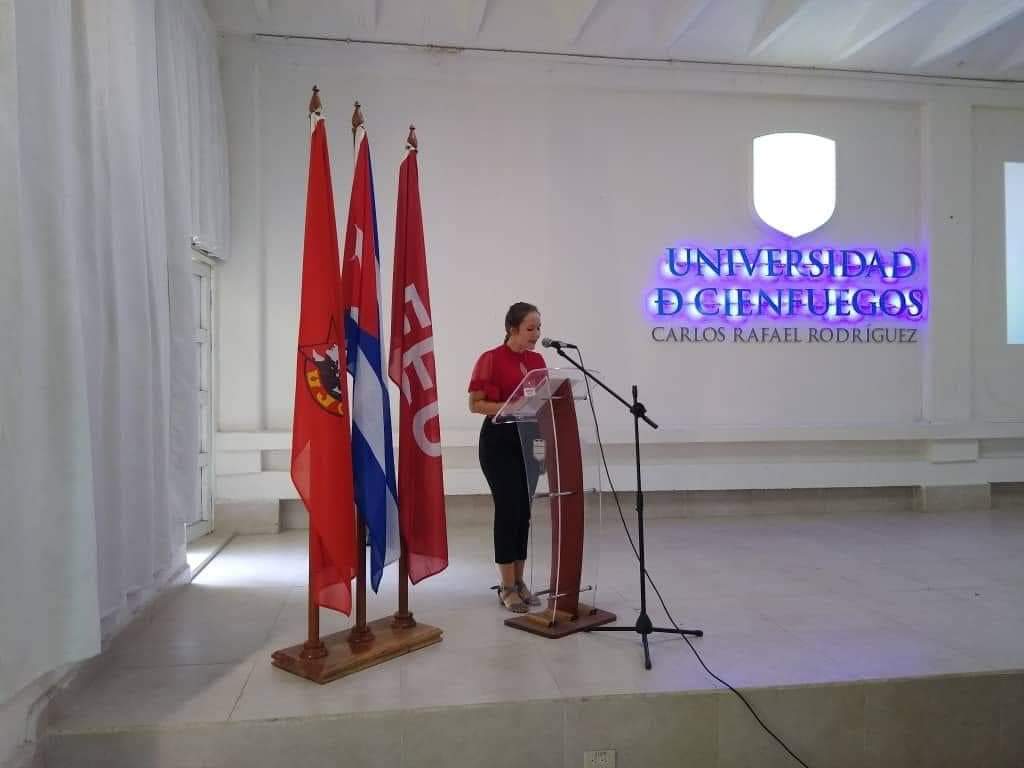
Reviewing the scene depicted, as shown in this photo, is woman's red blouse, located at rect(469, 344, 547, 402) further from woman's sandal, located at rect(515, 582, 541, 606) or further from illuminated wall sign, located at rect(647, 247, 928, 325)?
illuminated wall sign, located at rect(647, 247, 928, 325)

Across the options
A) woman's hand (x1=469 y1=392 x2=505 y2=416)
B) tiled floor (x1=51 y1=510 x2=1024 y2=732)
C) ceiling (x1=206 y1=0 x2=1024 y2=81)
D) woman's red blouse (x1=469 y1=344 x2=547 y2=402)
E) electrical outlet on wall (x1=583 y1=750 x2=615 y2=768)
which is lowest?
electrical outlet on wall (x1=583 y1=750 x2=615 y2=768)

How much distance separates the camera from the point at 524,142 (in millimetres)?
5957

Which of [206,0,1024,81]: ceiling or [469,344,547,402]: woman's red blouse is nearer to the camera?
[469,344,547,402]: woman's red blouse

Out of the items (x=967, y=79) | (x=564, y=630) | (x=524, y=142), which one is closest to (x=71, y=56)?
(x=564, y=630)

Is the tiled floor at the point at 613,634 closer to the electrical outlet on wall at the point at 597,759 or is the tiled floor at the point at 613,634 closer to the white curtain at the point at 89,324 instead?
the electrical outlet on wall at the point at 597,759

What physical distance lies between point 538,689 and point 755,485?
4051 mm

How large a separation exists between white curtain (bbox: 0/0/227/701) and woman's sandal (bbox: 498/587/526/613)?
5.35 ft

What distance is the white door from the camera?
17.2ft

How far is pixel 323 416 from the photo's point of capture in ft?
9.05

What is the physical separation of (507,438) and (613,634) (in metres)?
1.02

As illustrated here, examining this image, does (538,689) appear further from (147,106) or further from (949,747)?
(147,106)

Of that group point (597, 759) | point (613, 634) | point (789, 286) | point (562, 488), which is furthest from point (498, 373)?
point (789, 286)

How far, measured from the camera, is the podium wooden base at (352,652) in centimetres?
280

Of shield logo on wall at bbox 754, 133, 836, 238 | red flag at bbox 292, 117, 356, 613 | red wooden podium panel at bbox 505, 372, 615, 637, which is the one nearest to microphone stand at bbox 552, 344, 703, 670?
red wooden podium panel at bbox 505, 372, 615, 637
